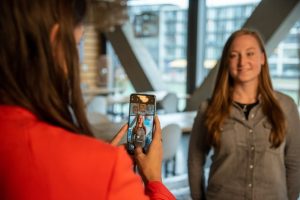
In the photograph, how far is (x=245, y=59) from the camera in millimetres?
→ 1923

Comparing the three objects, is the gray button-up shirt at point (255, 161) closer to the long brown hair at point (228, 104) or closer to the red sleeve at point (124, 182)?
the long brown hair at point (228, 104)

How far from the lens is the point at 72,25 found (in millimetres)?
772

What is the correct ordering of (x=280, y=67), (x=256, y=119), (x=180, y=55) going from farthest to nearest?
(x=180, y=55), (x=280, y=67), (x=256, y=119)

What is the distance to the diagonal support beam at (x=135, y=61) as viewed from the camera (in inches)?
305

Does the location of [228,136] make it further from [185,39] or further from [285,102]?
[185,39]

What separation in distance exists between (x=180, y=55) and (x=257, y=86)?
18.2 feet

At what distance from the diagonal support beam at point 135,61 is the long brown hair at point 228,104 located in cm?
566

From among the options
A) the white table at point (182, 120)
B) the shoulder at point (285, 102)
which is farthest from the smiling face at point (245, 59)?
the white table at point (182, 120)

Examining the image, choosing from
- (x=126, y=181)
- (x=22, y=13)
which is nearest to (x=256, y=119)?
(x=126, y=181)

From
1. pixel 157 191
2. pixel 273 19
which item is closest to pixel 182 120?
pixel 273 19

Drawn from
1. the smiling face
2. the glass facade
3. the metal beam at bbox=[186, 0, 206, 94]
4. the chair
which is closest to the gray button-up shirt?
the smiling face

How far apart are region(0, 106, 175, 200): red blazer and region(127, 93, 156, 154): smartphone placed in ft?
1.06

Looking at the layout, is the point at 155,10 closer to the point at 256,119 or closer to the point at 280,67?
the point at 280,67

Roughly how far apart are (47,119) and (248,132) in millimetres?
1321
